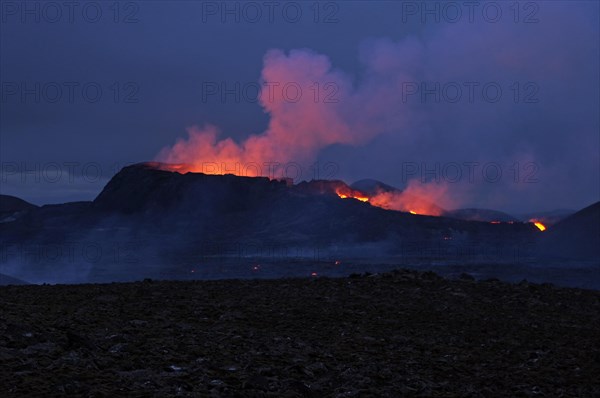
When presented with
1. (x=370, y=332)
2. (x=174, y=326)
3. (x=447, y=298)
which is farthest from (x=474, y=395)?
(x=447, y=298)

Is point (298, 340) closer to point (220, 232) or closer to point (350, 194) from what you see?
point (220, 232)

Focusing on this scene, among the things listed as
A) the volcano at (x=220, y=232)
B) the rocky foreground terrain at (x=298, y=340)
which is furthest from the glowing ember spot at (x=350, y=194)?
the rocky foreground terrain at (x=298, y=340)

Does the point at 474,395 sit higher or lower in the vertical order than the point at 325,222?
lower

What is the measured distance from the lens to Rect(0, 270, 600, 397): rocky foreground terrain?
29.5ft

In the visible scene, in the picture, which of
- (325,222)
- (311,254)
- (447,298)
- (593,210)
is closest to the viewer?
(447,298)

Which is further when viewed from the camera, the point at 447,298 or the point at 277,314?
the point at 447,298

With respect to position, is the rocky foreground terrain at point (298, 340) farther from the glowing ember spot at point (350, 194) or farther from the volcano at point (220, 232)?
the glowing ember spot at point (350, 194)

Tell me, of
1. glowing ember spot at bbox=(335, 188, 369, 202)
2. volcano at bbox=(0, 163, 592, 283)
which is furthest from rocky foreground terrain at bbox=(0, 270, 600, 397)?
glowing ember spot at bbox=(335, 188, 369, 202)

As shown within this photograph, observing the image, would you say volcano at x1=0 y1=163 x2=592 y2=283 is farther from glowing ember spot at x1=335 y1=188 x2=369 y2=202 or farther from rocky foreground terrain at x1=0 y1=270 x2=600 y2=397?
rocky foreground terrain at x1=0 y1=270 x2=600 y2=397

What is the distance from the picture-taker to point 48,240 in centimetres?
13025

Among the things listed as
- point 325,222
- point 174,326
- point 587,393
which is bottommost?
point 587,393

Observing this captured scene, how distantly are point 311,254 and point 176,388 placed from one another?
104m

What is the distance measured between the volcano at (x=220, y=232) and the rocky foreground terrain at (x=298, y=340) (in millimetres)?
53644

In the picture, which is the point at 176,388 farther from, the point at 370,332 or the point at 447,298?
the point at 447,298
